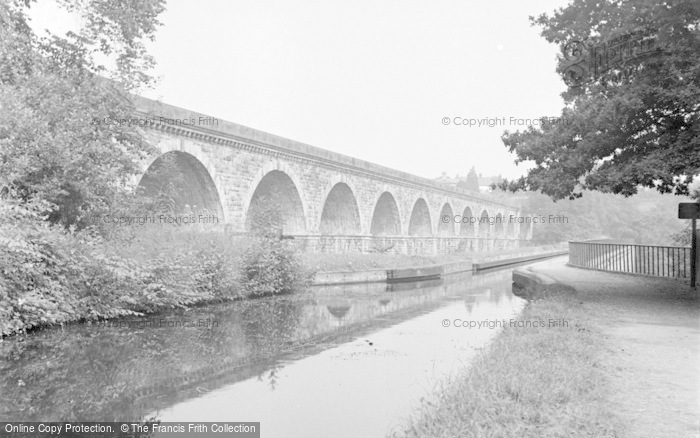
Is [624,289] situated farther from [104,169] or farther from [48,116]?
[48,116]

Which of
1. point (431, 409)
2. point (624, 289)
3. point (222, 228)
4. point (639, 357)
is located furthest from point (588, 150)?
point (222, 228)

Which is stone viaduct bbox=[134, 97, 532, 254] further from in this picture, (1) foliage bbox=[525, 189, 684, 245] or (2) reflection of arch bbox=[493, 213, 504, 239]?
(1) foliage bbox=[525, 189, 684, 245]

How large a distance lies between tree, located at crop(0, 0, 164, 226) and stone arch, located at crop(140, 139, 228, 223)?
154cm

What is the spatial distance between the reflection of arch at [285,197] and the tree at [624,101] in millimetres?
11337

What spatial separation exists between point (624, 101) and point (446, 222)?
106ft

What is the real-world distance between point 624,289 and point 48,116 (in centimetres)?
1174

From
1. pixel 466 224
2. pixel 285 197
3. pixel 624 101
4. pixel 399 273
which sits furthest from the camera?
pixel 466 224

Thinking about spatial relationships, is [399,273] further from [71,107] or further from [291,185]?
[71,107]

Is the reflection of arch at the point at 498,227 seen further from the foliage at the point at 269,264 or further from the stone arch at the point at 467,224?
the foliage at the point at 269,264

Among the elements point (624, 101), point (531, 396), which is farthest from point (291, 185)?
point (531, 396)

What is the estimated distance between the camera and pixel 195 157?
15859mm

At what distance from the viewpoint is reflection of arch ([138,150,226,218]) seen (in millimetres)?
15453

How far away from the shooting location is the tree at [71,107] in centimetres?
934

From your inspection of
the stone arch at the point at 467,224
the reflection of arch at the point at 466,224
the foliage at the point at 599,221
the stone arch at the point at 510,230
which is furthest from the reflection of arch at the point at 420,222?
the stone arch at the point at 510,230
